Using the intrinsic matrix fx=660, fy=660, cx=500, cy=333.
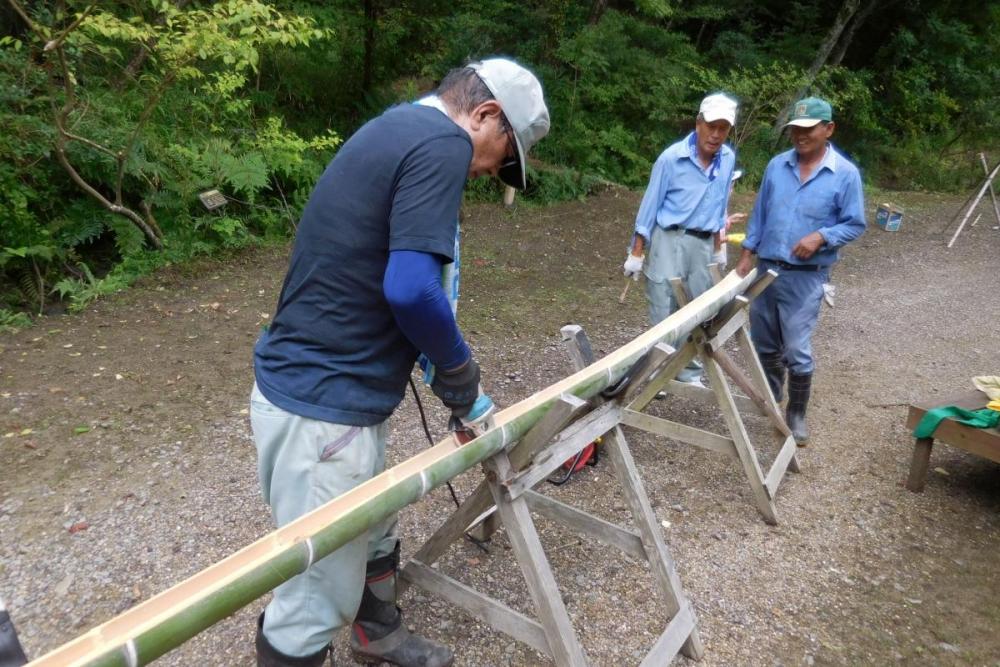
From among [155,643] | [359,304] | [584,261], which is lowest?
[584,261]

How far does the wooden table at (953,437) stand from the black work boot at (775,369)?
828 mm

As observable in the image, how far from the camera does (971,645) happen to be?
293 cm

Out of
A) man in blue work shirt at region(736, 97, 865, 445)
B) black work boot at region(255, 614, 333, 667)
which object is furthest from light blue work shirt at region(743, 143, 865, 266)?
black work boot at region(255, 614, 333, 667)

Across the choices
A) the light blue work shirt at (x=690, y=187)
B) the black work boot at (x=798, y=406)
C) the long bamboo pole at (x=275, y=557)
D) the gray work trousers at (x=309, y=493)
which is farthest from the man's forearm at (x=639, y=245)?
→ the gray work trousers at (x=309, y=493)

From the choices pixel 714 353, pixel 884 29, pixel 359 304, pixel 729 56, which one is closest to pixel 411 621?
pixel 359 304

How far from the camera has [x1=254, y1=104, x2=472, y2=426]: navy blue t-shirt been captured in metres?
1.68

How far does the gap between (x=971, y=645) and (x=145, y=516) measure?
3.97 meters

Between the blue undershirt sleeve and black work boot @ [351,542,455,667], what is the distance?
1.20m

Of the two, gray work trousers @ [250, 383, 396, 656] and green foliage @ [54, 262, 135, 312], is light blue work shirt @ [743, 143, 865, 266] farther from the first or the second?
green foliage @ [54, 262, 135, 312]

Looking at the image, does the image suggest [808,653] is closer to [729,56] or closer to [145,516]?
[145,516]

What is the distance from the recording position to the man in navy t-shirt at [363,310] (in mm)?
1689

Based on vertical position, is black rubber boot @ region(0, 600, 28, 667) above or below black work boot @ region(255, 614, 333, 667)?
above

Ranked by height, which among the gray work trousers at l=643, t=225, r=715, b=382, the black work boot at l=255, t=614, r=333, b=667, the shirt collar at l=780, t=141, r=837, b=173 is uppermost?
the shirt collar at l=780, t=141, r=837, b=173

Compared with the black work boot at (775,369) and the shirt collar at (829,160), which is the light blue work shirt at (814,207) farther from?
the black work boot at (775,369)
